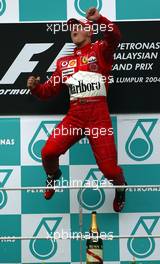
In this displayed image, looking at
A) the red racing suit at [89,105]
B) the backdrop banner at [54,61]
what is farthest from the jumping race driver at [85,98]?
the backdrop banner at [54,61]

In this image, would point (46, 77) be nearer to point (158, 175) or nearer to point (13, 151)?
point (13, 151)

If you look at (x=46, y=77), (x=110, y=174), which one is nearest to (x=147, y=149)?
(x=110, y=174)

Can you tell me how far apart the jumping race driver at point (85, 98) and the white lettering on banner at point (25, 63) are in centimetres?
16

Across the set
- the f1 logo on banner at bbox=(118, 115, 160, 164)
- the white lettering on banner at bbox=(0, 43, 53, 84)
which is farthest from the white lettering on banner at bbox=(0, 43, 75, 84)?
the f1 logo on banner at bbox=(118, 115, 160, 164)

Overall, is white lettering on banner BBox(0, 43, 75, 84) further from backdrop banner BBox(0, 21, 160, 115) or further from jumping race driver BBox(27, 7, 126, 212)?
jumping race driver BBox(27, 7, 126, 212)

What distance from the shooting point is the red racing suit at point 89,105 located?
2912mm

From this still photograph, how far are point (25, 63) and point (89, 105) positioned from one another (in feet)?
1.35

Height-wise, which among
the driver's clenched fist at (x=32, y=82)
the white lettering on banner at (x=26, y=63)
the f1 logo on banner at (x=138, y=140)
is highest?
the white lettering on banner at (x=26, y=63)

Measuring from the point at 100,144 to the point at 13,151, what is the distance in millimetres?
443

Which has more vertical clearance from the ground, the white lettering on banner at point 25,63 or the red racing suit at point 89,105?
the white lettering on banner at point 25,63

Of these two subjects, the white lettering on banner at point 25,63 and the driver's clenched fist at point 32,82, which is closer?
the driver's clenched fist at point 32,82

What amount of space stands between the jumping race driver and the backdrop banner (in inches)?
4.7

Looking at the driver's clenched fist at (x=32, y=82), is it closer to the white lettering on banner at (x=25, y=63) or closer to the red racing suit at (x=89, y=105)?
the red racing suit at (x=89, y=105)

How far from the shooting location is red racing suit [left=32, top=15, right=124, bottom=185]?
2.91 metres
